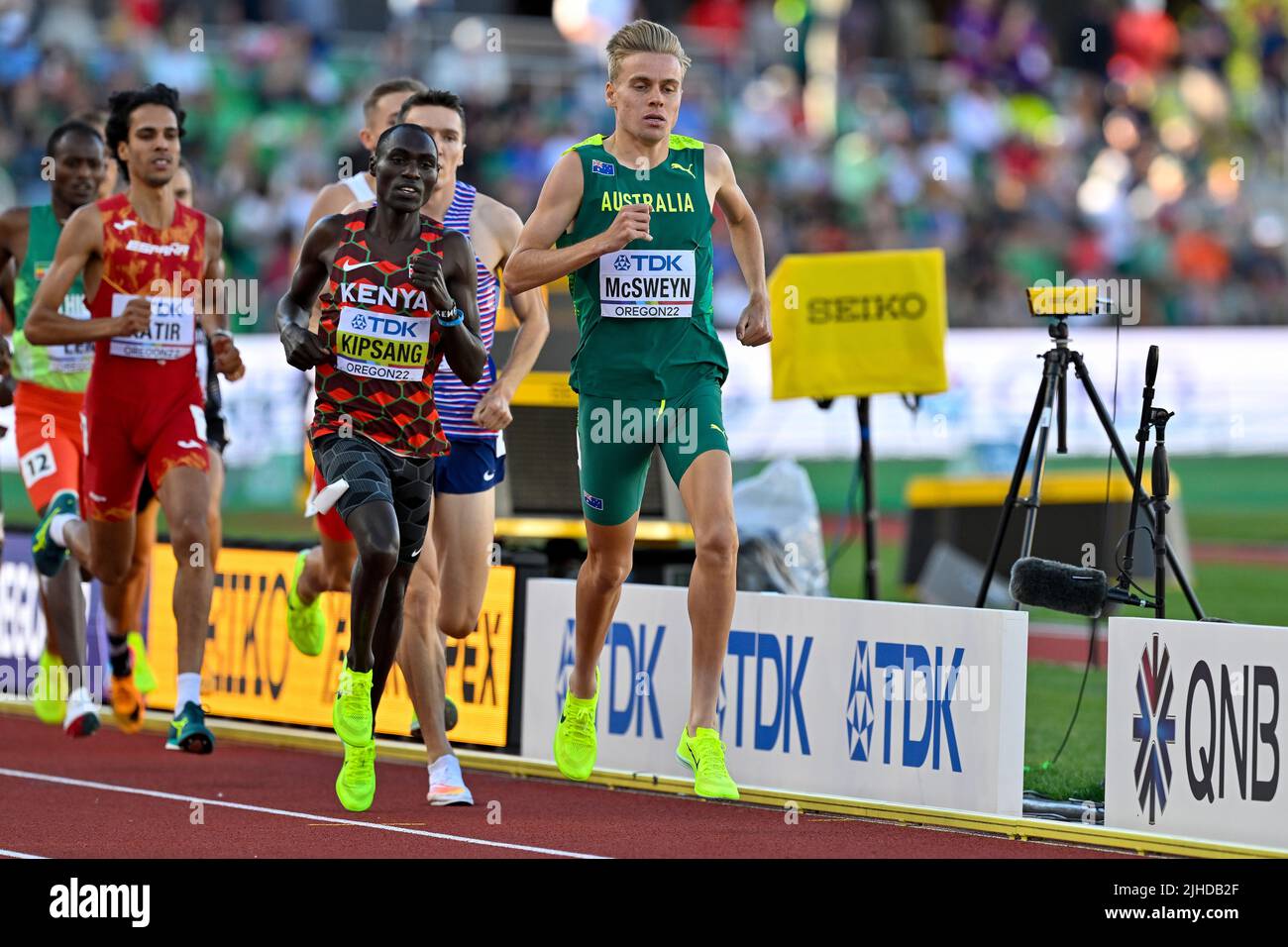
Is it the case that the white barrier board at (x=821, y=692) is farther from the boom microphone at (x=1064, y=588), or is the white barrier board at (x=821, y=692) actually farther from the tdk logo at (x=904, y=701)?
the boom microphone at (x=1064, y=588)

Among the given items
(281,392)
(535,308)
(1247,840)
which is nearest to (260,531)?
(281,392)

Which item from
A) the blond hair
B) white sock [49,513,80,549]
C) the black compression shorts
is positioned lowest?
white sock [49,513,80,549]

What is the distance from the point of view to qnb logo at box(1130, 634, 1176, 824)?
741cm

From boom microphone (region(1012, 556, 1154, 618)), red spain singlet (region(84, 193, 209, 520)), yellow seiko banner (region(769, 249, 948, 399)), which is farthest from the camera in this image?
yellow seiko banner (region(769, 249, 948, 399))

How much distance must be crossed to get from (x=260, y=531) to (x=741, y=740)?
34.8ft

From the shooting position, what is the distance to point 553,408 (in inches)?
466

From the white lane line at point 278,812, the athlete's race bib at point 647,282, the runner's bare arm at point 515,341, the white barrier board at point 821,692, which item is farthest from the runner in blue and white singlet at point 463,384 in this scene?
the white lane line at point 278,812

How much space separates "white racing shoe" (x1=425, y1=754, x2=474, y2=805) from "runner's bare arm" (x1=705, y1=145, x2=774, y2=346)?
1984 mm

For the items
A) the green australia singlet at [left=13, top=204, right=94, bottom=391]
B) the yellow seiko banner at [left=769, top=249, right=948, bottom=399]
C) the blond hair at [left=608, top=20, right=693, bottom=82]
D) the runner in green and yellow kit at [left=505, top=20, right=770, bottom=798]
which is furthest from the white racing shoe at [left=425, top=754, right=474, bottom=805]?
the yellow seiko banner at [left=769, top=249, right=948, bottom=399]

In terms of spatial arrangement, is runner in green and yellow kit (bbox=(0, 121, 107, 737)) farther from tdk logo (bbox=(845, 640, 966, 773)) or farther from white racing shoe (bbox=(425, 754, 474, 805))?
tdk logo (bbox=(845, 640, 966, 773))

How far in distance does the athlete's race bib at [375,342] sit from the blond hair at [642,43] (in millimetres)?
1174

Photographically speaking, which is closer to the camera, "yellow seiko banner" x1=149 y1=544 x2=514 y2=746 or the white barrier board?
the white barrier board
